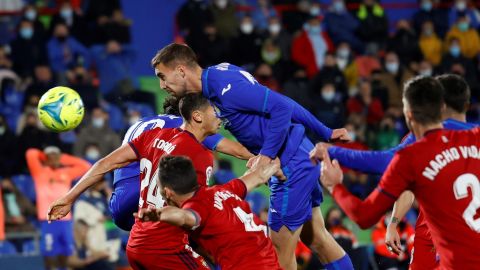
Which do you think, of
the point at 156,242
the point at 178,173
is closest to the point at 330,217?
the point at 156,242

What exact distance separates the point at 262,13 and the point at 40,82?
5460mm

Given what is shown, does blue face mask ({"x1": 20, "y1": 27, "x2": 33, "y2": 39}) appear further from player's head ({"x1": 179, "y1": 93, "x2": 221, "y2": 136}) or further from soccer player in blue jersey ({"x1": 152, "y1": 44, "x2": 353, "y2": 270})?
player's head ({"x1": 179, "y1": 93, "x2": 221, "y2": 136})

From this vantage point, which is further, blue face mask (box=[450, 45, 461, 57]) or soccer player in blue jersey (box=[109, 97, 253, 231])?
blue face mask (box=[450, 45, 461, 57])

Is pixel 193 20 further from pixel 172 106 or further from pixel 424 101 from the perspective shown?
pixel 424 101

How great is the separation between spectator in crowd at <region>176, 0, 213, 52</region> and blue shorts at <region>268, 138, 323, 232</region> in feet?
33.3

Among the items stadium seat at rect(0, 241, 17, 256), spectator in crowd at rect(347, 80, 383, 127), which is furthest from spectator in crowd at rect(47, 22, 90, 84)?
spectator in crowd at rect(347, 80, 383, 127)

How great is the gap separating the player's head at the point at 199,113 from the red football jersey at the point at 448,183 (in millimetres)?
1784

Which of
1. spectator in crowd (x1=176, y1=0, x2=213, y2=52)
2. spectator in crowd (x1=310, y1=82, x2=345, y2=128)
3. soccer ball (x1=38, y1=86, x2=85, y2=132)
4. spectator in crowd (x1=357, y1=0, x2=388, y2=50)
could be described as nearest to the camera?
soccer ball (x1=38, y1=86, x2=85, y2=132)

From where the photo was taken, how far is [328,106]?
57.6 feet

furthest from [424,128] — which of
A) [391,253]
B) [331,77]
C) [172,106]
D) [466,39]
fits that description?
[466,39]

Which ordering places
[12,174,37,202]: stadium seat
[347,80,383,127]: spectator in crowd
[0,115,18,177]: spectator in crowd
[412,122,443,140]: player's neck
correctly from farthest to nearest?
1. [347,80,383,127]: spectator in crowd
2. [0,115,18,177]: spectator in crowd
3. [12,174,37,202]: stadium seat
4. [412,122,443,140]: player's neck

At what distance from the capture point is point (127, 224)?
8.44 m

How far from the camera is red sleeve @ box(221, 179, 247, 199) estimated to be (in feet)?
21.3

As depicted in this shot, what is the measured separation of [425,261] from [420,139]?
5.51 ft
